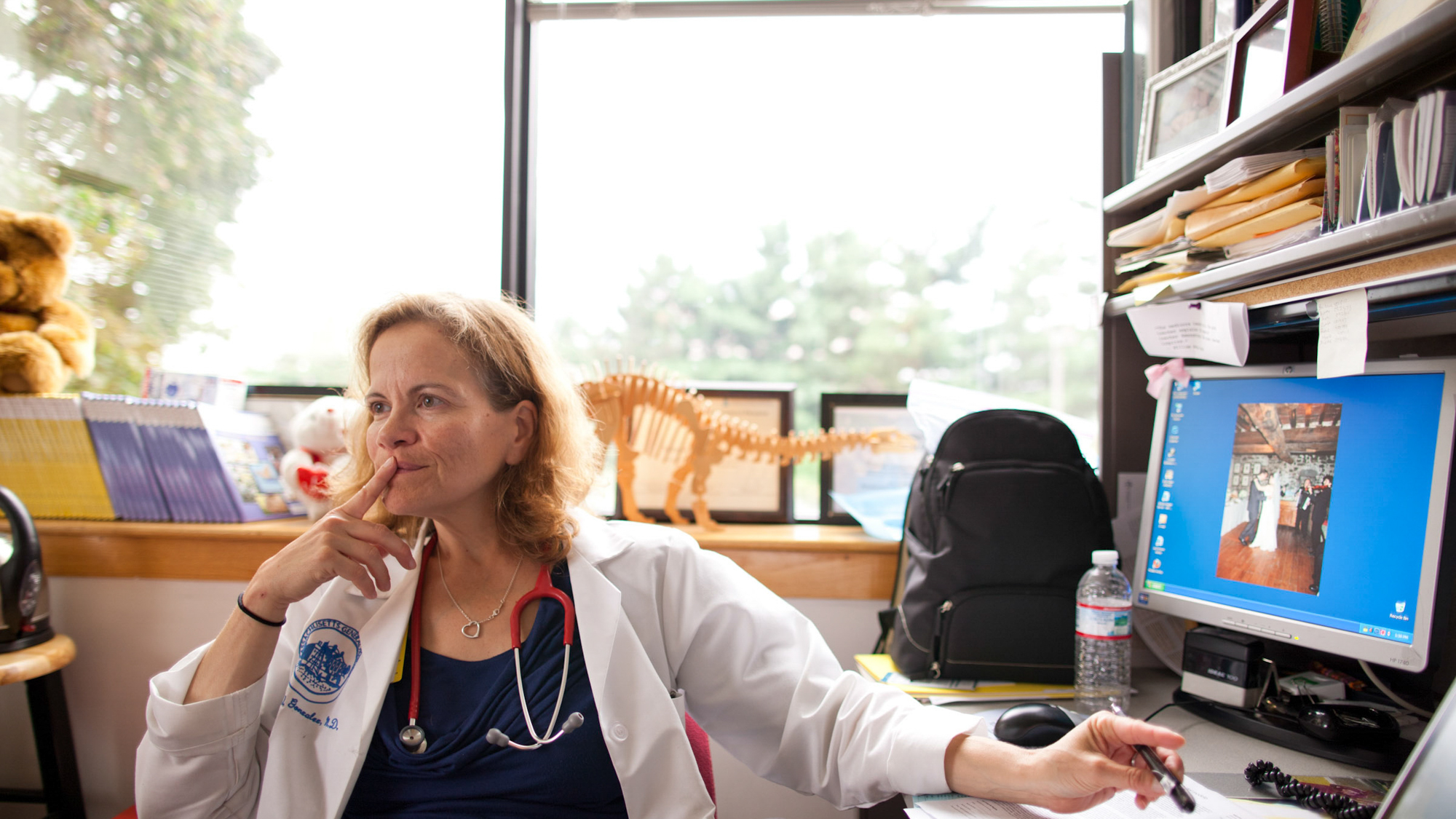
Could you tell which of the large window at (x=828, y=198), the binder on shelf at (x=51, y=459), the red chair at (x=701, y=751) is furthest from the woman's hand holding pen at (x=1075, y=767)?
the binder on shelf at (x=51, y=459)

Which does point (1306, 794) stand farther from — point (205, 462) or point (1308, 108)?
point (205, 462)

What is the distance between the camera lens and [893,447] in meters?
1.85

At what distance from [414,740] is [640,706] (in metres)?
0.30

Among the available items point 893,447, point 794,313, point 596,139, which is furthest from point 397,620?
point 794,313

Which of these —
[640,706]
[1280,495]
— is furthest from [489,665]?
[1280,495]

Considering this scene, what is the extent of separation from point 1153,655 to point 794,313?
5570mm

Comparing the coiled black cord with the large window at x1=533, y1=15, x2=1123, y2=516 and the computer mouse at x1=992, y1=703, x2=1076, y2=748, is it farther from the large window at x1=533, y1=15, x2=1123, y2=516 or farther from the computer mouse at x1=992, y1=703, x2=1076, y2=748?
the large window at x1=533, y1=15, x2=1123, y2=516

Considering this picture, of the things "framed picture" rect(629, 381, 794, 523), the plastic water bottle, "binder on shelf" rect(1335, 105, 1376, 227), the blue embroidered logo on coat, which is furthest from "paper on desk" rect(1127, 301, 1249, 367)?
the blue embroidered logo on coat

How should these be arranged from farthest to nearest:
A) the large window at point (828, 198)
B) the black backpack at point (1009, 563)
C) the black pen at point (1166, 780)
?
1. the large window at point (828, 198)
2. the black backpack at point (1009, 563)
3. the black pen at point (1166, 780)

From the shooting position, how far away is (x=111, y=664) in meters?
1.87

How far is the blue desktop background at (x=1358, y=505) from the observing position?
1.00 metres

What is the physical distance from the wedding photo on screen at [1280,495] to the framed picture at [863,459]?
2.52ft

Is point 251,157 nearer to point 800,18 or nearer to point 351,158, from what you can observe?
point 351,158

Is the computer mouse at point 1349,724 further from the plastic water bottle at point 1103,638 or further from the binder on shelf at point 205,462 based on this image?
the binder on shelf at point 205,462
